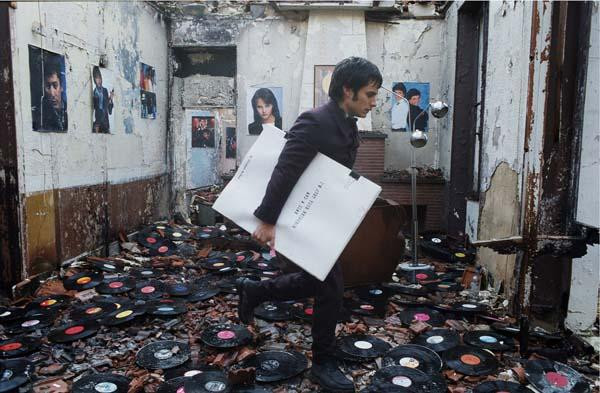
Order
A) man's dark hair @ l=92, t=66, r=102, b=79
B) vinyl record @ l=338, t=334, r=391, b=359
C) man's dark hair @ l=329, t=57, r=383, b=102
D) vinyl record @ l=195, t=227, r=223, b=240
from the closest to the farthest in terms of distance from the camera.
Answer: man's dark hair @ l=329, t=57, r=383, b=102
vinyl record @ l=338, t=334, r=391, b=359
man's dark hair @ l=92, t=66, r=102, b=79
vinyl record @ l=195, t=227, r=223, b=240

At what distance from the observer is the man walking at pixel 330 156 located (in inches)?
94.0

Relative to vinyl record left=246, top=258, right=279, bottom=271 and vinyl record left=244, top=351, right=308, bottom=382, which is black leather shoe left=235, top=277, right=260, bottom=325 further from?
vinyl record left=246, top=258, right=279, bottom=271

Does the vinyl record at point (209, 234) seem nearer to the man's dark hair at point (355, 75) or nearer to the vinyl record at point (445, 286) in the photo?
the vinyl record at point (445, 286)

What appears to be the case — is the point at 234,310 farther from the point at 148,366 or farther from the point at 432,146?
the point at 432,146

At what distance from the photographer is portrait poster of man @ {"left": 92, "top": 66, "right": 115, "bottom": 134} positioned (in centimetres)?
574

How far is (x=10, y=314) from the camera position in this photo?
12.4 feet

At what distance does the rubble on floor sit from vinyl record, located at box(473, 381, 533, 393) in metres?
0.01

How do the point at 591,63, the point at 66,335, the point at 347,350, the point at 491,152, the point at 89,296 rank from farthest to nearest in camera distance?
the point at 491,152
the point at 89,296
the point at 66,335
the point at 347,350
the point at 591,63

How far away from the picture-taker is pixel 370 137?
7461 mm

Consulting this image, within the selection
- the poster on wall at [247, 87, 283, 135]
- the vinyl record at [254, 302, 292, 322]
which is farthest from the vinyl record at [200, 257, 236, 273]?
the poster on wall at [247, 87, 283, 135]

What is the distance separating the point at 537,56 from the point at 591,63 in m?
0.33

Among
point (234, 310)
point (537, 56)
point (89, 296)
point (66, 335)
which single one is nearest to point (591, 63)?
point (537, 56)

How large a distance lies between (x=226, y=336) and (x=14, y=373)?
1.40 m

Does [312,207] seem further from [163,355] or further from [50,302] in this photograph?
[50,302]
